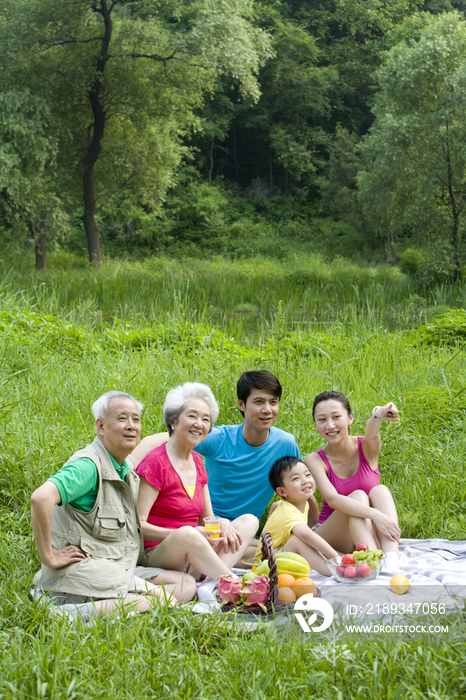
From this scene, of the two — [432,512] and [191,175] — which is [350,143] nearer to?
[191,175]

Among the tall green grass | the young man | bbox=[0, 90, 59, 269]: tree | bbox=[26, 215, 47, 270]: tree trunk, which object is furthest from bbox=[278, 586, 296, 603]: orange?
bbox=[26, 215, 47, 270]: tree trunk

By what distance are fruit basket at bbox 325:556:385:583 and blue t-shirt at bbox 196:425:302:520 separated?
634 millimetres

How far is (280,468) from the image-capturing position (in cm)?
298

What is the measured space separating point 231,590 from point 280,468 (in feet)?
2.36

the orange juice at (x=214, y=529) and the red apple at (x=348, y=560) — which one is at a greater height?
the orange juice at (x=214, y=529)

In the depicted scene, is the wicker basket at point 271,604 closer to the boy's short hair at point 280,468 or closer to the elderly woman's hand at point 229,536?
the elderly woman's hand at point 229,536

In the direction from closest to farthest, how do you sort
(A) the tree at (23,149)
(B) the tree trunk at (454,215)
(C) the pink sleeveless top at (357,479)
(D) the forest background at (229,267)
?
(D) the forest background at (229,267) → (C) the pink sleeveless top at (357,479) → (A) the tree at (23,149) → (B) the tree trunk at (454,215)

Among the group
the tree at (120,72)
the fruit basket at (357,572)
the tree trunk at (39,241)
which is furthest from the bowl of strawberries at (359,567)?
the tree trunk at (39,241)

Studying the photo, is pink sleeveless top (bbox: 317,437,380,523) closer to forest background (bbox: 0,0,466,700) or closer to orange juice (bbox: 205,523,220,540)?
forest background (bbox: 0,0,466,700)

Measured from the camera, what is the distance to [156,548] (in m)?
2.71

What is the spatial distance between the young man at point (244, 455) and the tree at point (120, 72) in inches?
494

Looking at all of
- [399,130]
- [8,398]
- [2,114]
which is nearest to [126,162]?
[2,114]

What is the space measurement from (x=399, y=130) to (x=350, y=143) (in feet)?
47.3

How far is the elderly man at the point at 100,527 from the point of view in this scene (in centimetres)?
236
